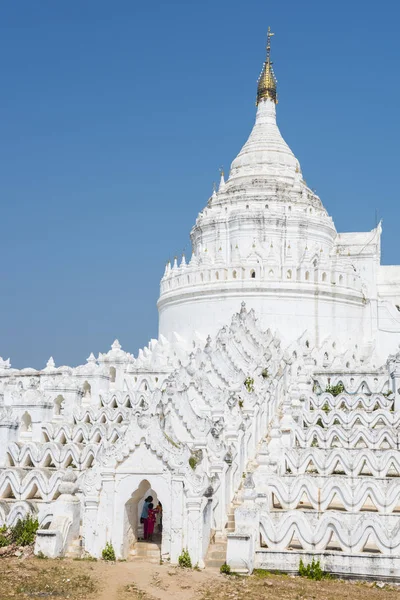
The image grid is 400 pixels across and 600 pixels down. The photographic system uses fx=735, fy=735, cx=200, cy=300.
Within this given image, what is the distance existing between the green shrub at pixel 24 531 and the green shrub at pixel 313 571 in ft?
19.5

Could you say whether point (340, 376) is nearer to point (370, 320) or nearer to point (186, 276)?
point (370, 320)

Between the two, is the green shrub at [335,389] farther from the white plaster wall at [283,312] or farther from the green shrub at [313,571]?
the green shrub at [313,571]

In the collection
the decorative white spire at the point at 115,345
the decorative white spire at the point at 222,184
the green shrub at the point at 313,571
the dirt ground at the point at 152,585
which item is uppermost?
the decorative white spire at the point at 222,184

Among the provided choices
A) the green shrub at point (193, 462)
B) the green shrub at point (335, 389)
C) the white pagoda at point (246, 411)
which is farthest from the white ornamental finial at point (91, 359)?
the green shrub at point (193, 462)

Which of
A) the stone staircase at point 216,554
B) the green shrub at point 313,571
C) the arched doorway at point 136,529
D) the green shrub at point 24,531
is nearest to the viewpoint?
the green shrub at point 313,571

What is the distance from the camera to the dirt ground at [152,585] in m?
12.4

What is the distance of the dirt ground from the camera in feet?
40.8

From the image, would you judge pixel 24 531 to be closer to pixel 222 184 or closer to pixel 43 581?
pixel 43 581

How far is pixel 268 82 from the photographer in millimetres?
57406

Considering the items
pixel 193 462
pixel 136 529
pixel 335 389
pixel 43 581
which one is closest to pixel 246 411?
pixel 193 462

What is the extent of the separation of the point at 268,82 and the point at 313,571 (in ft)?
160

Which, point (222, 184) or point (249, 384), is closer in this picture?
point (249, 384)

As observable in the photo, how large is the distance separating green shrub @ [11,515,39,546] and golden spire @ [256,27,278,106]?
152ft

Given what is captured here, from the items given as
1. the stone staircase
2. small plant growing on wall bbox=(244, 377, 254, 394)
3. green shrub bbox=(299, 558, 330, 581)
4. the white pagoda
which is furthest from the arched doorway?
small plant growing on wall bbox=(244, 377, 254, 394)
